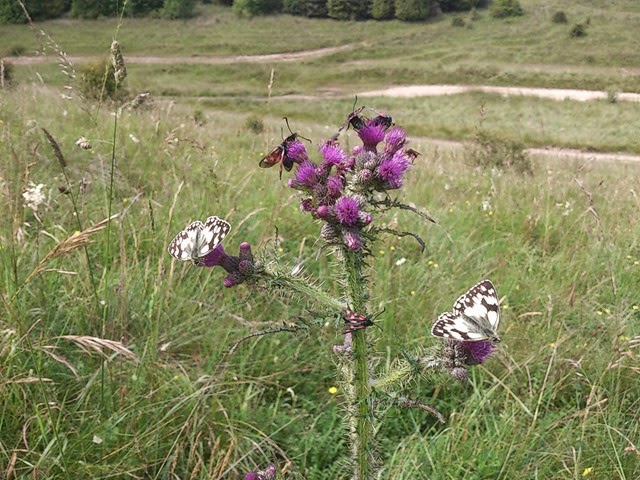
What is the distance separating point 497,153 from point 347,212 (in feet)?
36.3

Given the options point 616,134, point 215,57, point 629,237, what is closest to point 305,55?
point 215,57

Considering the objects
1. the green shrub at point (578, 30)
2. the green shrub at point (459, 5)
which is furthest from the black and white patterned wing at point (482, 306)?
the green shrub at point (459, 5)

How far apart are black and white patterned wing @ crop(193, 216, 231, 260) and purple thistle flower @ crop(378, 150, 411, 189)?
1.18ft

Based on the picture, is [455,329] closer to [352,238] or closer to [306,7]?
[352,238]

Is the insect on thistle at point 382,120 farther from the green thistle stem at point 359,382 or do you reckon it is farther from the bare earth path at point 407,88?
the bare earth path at point 407,88

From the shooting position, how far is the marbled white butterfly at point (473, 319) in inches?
41.1

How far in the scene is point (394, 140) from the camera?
1253 millimetres

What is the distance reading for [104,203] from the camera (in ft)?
13.5

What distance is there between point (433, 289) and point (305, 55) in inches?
1595

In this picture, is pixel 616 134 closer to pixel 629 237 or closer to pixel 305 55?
pixel 629 237

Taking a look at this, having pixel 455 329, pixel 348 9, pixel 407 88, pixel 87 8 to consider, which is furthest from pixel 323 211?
pixel 348 9

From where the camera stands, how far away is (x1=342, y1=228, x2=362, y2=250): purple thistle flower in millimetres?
1037

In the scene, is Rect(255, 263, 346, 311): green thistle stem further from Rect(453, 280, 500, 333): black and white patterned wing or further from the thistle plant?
Rect(453, 280, 500, 333): black and white patterned wing

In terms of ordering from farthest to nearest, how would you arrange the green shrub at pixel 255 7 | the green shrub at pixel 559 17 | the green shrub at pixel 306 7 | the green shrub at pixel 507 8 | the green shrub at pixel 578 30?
the green shrub at pixel 306 7 < the green shrub at pixel 255 7 < the green shrub at pixel 507 8 < the green shrub at pixel 559 17 < the green shrub at pixel 578 30
